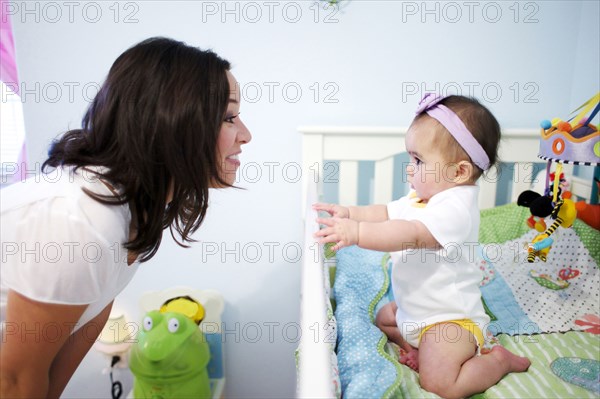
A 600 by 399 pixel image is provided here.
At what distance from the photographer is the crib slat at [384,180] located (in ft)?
5.03

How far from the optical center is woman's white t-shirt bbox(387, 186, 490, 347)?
87cm

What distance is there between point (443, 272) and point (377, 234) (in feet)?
0.70

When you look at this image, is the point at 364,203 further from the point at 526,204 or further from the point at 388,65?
the point at 526,204

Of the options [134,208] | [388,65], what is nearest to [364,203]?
[388,65]

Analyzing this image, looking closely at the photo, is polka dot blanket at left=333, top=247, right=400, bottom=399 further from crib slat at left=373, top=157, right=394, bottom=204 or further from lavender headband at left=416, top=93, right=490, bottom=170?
lavender headband at left=416, top=93, right=490, bottom=170

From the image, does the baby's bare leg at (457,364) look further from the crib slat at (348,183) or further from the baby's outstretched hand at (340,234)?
the crib slat at (348,183)

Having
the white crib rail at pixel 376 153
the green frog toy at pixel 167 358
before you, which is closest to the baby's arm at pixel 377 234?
the white crib rail at pixel 376 153

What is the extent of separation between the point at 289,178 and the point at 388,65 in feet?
1.82

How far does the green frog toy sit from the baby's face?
902mm

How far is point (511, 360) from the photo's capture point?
34.4 inches
